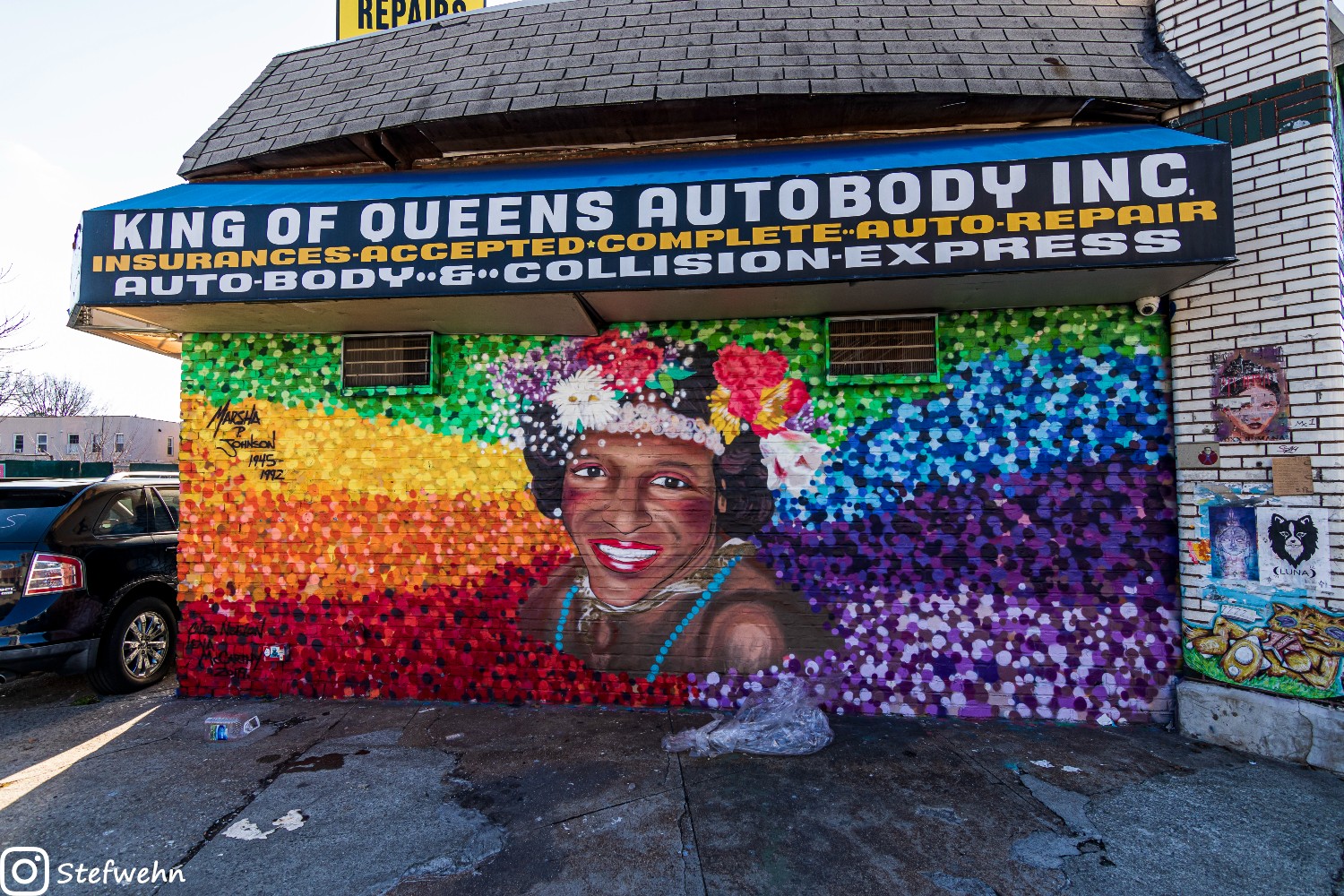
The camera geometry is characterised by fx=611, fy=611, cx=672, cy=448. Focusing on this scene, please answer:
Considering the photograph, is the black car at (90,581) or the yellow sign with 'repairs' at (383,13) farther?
the yellow sign with 'repairs' at (383,13)

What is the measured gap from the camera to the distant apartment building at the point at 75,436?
152 feet

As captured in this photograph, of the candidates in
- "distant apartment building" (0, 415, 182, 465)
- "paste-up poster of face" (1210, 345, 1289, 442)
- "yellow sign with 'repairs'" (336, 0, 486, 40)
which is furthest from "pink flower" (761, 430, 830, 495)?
"distant apartment building" (0, 415, 182, 465)

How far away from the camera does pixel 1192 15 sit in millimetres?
4641

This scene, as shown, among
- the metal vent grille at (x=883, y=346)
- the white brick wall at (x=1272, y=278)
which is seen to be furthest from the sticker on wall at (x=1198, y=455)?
the metal vent grille at (x=883, y=346)

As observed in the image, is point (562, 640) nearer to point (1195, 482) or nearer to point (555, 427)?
point (555, 427)

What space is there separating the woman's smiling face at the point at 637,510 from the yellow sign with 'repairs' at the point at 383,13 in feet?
19.9

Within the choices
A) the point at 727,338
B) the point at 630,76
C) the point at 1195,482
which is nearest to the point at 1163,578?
the point at 1195,482

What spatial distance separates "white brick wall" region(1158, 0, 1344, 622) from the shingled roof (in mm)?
383

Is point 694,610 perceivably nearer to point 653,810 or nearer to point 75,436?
point 653,810

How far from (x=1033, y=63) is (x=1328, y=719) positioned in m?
4.93

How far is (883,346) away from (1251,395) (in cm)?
245

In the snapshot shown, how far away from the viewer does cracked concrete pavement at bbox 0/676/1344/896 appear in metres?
2.91

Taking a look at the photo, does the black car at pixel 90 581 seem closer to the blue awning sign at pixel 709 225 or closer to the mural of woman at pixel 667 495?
the blue awning sign at pixel 709 225

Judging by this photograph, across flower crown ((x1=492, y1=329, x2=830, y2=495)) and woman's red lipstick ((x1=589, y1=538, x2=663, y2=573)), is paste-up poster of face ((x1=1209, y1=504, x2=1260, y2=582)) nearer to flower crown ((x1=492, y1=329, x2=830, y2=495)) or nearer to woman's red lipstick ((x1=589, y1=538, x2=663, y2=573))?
flower crown ((x1=492, y1=329, x2=830, y2=495))
